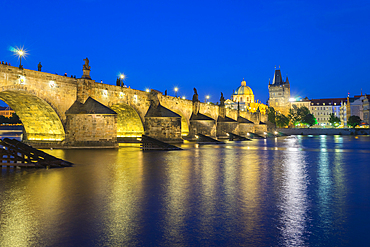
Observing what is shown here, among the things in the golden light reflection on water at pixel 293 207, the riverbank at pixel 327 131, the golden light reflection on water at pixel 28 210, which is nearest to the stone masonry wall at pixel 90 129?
the golden light reflection on water at pixel 28 210

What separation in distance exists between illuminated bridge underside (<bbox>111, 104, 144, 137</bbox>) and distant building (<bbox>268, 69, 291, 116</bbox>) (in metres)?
124

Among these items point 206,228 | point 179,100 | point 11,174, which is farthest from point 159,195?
point 179,100

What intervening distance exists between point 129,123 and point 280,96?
129 metres

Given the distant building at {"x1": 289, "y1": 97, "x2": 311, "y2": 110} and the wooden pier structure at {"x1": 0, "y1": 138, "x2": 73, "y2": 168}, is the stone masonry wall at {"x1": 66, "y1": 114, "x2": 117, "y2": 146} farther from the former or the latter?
the distant building at {"x1": 289, "y1": 97, "x2": 311, "y2": 110}

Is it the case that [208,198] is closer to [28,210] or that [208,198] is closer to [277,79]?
[28,210]

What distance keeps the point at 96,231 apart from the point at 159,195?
299cm

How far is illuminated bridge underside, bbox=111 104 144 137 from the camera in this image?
3562 centimetres

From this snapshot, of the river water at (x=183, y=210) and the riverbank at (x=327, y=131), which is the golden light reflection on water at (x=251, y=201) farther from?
the riverbank at (x=327, y=131)

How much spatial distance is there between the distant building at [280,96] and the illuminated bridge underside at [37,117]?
137 m

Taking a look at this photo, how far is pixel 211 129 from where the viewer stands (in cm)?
4672

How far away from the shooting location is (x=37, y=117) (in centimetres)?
2573

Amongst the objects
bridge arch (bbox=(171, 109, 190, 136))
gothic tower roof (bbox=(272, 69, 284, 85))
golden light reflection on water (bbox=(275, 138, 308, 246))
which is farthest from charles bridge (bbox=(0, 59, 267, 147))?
gothic tower roof (bbox=(272, 69, 284, 85))

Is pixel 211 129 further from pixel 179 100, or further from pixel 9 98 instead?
pixel 9 98

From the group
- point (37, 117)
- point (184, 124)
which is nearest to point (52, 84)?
point (37, 117)
